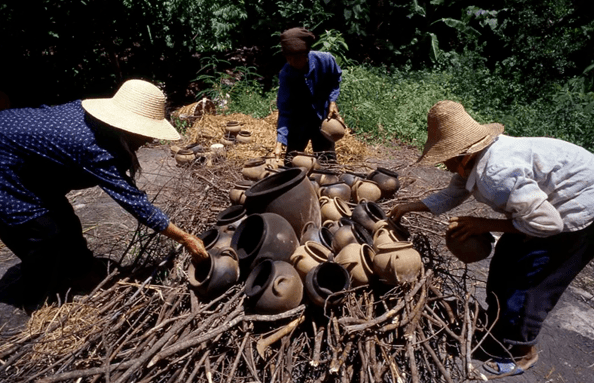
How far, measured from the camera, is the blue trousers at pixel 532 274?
253 cm

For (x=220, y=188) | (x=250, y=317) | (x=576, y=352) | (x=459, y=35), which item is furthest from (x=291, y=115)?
(x=459, y=35)

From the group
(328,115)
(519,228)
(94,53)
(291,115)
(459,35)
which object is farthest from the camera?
(459,35)

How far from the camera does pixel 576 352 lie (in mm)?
3074

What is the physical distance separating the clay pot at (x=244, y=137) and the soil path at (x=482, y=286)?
1.07 m

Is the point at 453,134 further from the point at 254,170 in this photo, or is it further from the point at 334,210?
the point at 254,170

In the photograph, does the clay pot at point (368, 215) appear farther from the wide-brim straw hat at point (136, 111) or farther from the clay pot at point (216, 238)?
the wide-brim straw hat at point (136, 111)

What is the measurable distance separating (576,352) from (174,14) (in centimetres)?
937

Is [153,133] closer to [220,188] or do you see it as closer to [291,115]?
[220,188]

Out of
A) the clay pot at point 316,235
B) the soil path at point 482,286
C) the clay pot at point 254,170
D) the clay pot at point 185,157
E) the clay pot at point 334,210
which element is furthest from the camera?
the clay pot at point 185,157

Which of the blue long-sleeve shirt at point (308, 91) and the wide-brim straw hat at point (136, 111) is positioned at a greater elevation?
the wide-brim straw hat at point (136, 111)

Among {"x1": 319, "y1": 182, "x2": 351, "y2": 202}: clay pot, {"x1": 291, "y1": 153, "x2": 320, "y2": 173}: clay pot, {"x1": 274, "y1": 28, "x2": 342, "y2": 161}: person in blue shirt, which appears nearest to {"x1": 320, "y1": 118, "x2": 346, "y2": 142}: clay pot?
{"x1": 274, "y1": 28, "x2": 342, "y2": 161}: person in blue shirt

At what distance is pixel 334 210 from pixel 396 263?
975 mm

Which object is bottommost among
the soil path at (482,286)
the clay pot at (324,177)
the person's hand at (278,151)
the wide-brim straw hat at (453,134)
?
the soil path at (482,286)

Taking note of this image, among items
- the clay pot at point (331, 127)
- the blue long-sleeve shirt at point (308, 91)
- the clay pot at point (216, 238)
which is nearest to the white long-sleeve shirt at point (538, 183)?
the clay pot at point (216, 238)
